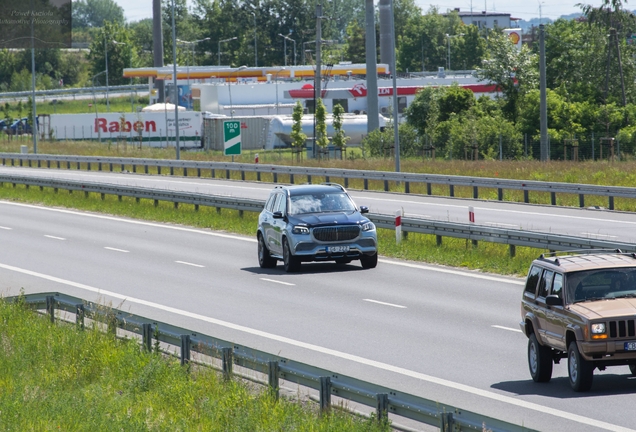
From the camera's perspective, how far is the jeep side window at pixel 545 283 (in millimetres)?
12336

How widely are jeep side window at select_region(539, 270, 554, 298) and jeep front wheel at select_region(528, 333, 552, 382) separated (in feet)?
1.95

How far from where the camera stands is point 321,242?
2250 cm

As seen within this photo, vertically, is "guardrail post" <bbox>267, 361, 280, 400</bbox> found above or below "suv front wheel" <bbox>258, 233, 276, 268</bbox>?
above

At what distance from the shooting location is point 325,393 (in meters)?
9.55

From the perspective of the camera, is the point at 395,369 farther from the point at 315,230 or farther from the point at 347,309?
the point at 315,230

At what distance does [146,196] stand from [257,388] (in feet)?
95.1

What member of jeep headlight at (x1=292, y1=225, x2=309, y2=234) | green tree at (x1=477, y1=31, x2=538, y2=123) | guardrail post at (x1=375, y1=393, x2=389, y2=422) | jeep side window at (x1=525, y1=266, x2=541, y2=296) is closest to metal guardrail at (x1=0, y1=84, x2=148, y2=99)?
green tree at (x1=477, y1=31, x2=538, y2=123)

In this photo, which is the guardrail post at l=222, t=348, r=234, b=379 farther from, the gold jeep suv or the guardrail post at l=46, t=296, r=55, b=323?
the guardrail post at l=46, t=296, r=55, b=323

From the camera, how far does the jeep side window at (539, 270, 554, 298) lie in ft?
40.5

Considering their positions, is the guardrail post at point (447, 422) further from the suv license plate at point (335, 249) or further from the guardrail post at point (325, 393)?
the suv license plate at point (335, 249)

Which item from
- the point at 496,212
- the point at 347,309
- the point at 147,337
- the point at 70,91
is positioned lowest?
the point at 496,212

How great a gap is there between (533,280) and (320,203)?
1105 centimetres

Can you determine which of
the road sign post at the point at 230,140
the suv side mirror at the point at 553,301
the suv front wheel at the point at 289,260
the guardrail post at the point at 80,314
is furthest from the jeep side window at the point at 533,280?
the road sign post at the point at 230,140

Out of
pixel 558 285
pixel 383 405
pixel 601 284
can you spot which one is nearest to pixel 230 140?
pixel 558 285
